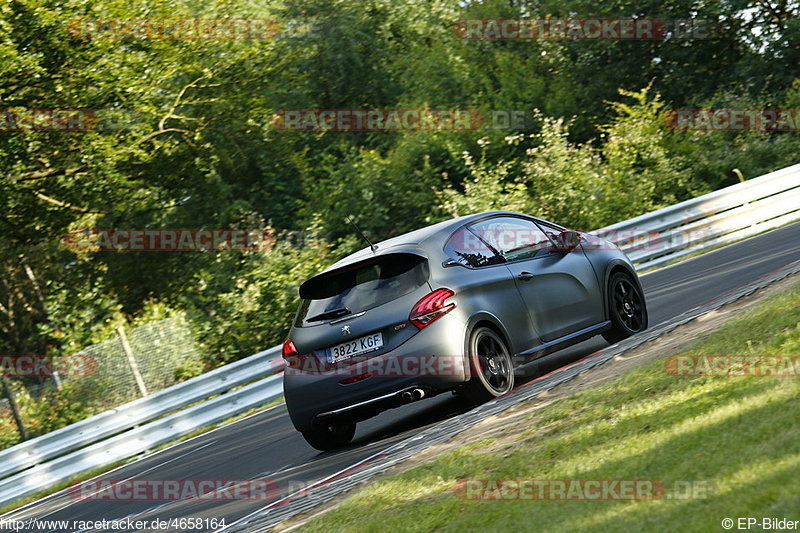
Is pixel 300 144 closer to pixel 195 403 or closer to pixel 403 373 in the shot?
pixel 195 403

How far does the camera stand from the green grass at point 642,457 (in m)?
4.36

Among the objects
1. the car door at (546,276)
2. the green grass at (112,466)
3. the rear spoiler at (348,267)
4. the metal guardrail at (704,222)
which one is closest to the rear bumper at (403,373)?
the rear spoiler at (348,267)

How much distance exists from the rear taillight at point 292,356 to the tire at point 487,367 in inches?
57.3

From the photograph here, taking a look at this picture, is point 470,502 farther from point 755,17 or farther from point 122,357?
point 755,17

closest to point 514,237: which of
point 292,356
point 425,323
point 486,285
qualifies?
point 486,285

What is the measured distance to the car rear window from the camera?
884 cm

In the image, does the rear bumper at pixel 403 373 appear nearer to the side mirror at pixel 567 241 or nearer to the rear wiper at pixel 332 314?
the rear wiper at pixel 332 314

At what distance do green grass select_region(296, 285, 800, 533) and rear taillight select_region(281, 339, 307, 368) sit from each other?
251 cm

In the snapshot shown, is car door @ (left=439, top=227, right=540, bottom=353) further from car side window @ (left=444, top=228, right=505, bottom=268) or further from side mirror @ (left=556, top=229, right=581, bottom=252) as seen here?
side mirror @ (left=556, top=229, right=581, bottom=252)

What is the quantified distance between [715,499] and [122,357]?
15.2 metres

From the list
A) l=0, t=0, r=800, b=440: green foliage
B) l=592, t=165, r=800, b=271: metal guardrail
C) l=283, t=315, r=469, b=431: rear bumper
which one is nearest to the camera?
l=283, t=315, r=469, b=431: rear bumper

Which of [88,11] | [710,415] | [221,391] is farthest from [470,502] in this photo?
[88,11]

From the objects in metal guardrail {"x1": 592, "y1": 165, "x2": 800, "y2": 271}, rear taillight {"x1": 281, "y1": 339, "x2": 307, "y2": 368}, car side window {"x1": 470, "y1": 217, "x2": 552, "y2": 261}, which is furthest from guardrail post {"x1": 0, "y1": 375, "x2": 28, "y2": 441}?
metal guardrail {"x1": 592, "y1": 165, "x2": 800, "y2": 271}

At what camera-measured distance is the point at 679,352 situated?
7730mm
